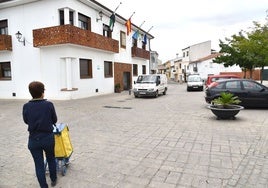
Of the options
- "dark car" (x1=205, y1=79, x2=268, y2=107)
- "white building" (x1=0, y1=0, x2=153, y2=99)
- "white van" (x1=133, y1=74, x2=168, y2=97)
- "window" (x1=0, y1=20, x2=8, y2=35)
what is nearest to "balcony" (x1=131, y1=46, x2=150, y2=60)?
"white building" (x1=0, y1=0, x2=153, y2=99)

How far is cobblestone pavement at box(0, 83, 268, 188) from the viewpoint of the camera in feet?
12.1

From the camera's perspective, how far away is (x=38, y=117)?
3.18 meters

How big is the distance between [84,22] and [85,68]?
3.50 meters

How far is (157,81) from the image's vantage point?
1806 cm

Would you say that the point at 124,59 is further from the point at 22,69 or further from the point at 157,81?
the point at 22,69

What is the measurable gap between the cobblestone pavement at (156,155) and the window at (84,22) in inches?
436

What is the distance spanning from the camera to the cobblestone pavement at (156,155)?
3.68m

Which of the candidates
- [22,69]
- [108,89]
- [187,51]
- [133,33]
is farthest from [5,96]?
[187,51]

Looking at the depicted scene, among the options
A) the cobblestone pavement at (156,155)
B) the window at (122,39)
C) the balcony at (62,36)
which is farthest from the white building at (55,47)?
the cobblestone pavement at (156,155)

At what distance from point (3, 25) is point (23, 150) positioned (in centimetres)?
Result: 1623

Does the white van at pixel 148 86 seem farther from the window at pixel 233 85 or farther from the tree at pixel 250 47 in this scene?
the tree at pixel 250 47

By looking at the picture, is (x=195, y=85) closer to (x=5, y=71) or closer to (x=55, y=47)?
(x=55, y=47)

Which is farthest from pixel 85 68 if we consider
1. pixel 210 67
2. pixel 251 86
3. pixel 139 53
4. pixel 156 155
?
pixel 210 67

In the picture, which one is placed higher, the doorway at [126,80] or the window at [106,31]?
the window at [106,31]
